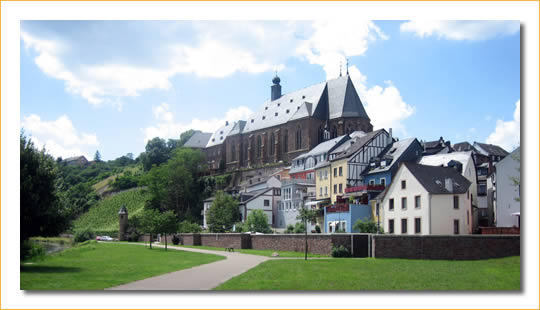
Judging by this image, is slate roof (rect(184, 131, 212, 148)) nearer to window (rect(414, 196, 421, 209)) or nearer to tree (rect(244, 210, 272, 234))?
tree (rect(244, 210, 272, 234))

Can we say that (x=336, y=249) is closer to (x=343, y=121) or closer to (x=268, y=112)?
(x=343, y=121)

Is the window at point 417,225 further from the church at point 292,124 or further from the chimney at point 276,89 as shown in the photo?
the chimney at point 276,89

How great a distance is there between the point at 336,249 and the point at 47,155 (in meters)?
15.4

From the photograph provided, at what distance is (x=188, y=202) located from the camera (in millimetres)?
86875

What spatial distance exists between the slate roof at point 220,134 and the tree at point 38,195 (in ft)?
265

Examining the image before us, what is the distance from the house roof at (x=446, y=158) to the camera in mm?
42941

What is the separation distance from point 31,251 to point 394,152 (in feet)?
109

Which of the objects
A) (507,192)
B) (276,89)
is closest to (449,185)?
(507,192)

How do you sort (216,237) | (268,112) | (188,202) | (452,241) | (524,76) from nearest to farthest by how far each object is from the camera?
(524,76) → (452,241) → (216,237) → (188,202) → (268,112)

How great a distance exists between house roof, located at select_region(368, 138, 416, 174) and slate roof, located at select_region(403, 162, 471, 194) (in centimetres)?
1003

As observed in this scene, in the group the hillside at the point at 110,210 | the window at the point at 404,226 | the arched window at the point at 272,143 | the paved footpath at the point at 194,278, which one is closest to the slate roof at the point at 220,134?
the arched window at the point at 272,143

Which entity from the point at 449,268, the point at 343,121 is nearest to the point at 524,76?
the point at 449,268

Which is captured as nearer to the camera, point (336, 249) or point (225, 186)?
point (336, 249)

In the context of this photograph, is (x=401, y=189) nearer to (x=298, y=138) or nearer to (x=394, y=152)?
(x=394, y=152)
